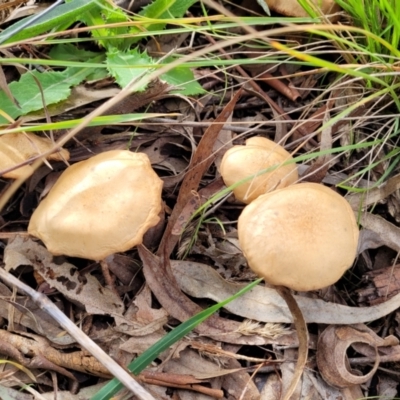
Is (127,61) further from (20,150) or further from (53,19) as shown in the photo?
(20,150)

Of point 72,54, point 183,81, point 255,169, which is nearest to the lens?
point 255,169

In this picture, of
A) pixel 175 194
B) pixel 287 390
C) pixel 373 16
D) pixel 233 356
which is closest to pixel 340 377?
pixel 287 390

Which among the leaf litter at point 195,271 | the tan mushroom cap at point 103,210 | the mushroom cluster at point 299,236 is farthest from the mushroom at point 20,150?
the mushroom cluster at point 299,236

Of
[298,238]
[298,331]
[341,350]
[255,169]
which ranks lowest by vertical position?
[341,350]

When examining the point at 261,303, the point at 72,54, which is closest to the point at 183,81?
the point at 72,54

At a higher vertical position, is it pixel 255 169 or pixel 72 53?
pixel 72 53

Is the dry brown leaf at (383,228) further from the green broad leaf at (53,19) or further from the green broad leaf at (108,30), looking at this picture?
the green broad leaf at (53,19)

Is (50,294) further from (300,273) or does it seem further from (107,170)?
(300,273)
